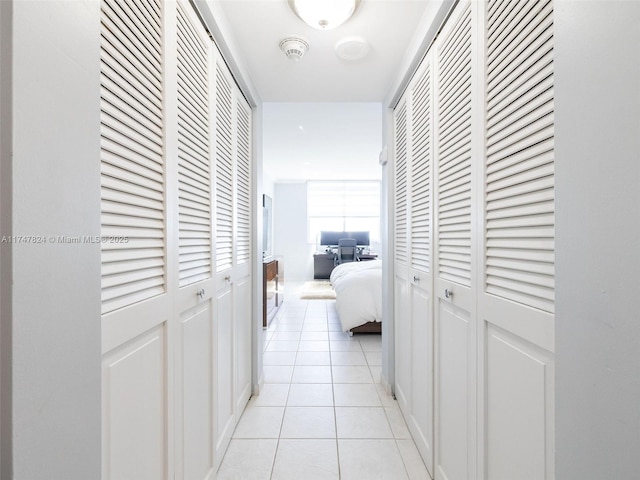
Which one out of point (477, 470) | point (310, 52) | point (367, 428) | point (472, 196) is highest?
point (310, 52)

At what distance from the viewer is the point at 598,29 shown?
486mm

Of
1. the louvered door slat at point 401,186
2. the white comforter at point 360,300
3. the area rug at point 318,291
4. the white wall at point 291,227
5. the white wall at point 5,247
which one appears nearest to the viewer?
the white wall at point 5,247

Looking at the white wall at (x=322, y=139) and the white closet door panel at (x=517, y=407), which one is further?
the white wall at (x=322, y=139)

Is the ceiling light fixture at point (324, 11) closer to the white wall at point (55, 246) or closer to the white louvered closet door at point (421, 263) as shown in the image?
the white louvered closet door at point (421, 263)

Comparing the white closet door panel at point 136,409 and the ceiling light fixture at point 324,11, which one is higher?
the ceiling light fixture at point 324,11

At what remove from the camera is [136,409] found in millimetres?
838

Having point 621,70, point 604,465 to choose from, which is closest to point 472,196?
point 621,70

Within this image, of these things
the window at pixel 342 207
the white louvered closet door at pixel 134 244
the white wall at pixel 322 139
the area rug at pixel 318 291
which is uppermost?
the white wall at pixel 322 139

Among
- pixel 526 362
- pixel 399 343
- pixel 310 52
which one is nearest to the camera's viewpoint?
pixel 526 362

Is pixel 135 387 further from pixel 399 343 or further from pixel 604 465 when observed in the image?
pixel 399 343

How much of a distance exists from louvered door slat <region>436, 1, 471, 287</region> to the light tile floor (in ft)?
3.56

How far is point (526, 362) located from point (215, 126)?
4.96 ft

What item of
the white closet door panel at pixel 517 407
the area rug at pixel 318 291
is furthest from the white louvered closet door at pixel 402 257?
the area rug at pixel 318 291

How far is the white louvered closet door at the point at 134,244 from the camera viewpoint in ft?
2.39
